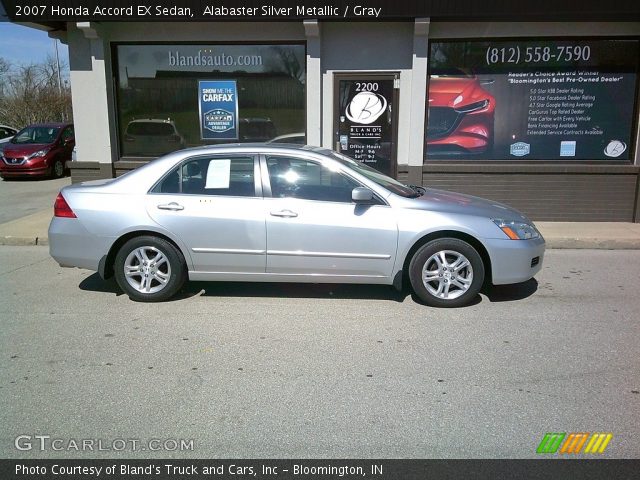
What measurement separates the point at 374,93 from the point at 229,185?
506 centimetres

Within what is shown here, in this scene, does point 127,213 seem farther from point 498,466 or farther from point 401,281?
point 498,466

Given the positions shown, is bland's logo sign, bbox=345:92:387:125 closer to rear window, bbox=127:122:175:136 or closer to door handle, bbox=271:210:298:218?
rear window, bbox=127:122:175:136

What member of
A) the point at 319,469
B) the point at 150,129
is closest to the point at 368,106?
the point at 150,129

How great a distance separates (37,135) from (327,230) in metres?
15.0

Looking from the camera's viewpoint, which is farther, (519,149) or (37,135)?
(37,135)

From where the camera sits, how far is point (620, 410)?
346 cm

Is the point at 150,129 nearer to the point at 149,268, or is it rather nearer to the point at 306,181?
the point at 149,268

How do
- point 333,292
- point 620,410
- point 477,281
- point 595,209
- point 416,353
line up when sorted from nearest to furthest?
point 620,410
point 416,353
point 477,281
point 333,292
point 595,209

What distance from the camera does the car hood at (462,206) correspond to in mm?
5402

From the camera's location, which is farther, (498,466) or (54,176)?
(54,176)

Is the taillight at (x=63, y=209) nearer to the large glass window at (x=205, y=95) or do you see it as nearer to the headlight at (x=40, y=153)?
the large glass window at (x=205, y=95)

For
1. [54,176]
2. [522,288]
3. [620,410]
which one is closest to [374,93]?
[522,288]

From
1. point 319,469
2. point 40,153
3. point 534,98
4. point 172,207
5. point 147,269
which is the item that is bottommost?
point 319,469

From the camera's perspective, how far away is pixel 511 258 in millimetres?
5348
